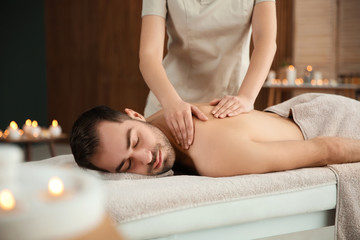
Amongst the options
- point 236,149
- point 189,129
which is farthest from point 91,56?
point 236,149

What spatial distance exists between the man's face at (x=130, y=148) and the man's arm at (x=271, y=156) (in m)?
0.16

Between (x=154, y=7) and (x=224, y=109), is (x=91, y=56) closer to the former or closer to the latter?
(x=154, y=7)

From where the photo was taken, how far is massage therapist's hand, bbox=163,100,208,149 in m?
1.43

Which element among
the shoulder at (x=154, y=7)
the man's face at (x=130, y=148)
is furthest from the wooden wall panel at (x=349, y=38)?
the man's face at (x=130, y=148)

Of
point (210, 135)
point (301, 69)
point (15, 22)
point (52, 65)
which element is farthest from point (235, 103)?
point (52, 65)

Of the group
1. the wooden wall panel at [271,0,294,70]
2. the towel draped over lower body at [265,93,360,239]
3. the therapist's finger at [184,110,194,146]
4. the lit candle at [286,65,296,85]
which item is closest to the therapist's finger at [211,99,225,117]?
the therapist's finger at [184,110,194,146]

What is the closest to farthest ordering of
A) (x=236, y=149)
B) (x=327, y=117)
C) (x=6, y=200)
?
(x=6, y=200)
(x=236, y=149)
(x=327, y=117)

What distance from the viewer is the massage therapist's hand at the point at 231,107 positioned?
1.49 m

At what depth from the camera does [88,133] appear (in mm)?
1314

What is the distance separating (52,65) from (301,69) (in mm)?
3353

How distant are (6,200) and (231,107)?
1254 millimetres

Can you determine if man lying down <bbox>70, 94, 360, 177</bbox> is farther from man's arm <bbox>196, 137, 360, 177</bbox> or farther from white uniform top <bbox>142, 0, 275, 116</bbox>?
white uniform top <bbox>142, 0, 275, 116</bbox>

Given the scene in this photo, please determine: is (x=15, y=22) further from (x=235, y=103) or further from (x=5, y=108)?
(x=235, y=103)

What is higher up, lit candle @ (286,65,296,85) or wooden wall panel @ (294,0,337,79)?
wooden wall panel @ (294,0,337,79)
